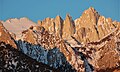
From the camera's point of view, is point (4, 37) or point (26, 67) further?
point (4, 37)

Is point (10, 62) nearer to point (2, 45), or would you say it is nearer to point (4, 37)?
point (2, 45)

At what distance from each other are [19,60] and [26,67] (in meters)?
2.84

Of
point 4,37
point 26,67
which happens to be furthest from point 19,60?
point 4,37

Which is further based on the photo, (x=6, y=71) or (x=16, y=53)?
(x=16, y=53)

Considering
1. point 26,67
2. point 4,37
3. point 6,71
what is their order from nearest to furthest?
point 6,71 < point 26,67 < point 4,37

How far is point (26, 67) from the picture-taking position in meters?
173

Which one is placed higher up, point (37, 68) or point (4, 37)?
point (4, 37)

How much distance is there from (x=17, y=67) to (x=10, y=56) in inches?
169

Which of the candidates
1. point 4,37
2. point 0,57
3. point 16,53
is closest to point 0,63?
point 0,57

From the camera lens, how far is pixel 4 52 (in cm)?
17138

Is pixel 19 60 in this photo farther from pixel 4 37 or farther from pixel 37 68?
pixel 4 37

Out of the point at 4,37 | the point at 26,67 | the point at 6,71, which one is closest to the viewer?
the point at 6,71

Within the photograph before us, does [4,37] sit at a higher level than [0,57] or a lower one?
higher

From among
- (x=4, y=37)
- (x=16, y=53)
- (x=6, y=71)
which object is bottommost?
(x=6, y=71)
